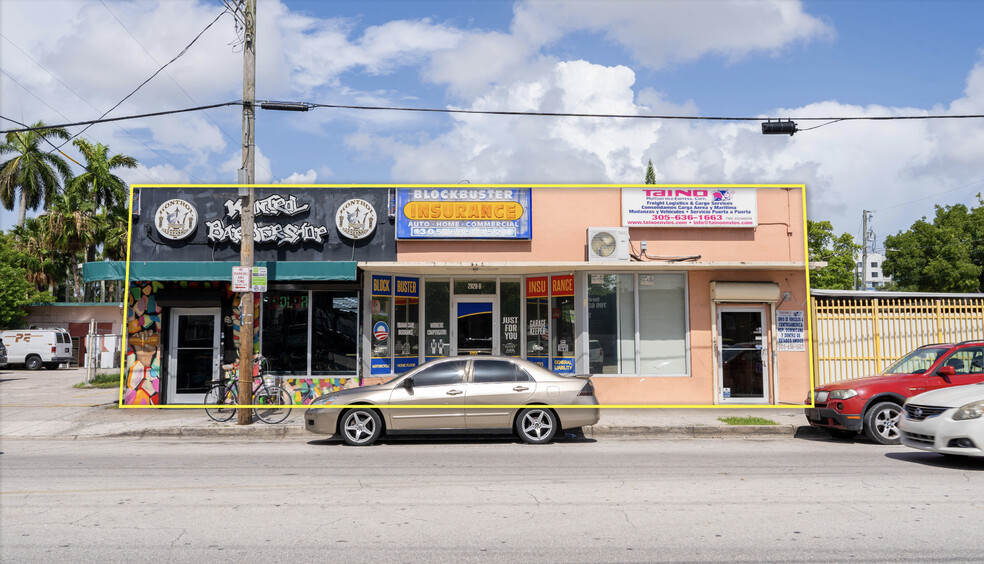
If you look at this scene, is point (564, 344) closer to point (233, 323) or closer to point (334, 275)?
point (334, 275)

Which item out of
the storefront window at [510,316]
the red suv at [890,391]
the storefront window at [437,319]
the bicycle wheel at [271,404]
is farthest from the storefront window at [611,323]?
the bicycle wheel at [271,404]

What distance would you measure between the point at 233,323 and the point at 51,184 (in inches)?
1427

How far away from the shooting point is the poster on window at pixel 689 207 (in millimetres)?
16578

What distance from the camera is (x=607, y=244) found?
16.4m

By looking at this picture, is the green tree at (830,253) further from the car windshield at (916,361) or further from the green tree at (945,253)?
the car windshield at (916,361)

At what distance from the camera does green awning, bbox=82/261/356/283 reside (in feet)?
50.7

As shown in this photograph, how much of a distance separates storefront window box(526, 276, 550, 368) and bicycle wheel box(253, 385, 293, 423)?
565 cm

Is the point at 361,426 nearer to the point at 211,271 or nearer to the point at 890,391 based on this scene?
the point at 211,271

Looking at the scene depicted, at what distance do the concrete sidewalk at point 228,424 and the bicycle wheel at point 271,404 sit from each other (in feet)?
0.82

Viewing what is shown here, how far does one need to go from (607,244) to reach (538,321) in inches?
95.5

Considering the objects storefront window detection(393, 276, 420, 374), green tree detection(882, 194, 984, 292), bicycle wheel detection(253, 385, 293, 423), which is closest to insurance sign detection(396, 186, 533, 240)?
storefront window detection(393, 276, 420, 374)

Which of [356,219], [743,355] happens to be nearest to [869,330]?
[743,355]

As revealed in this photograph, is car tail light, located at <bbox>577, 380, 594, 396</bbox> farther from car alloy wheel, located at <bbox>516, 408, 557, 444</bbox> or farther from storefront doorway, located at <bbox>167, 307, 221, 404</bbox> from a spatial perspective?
storefront doorway, located at <bbox>167, 307, 221, 404</bbox>

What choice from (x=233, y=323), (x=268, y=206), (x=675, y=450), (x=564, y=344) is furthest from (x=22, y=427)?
(x=675, y=450)
